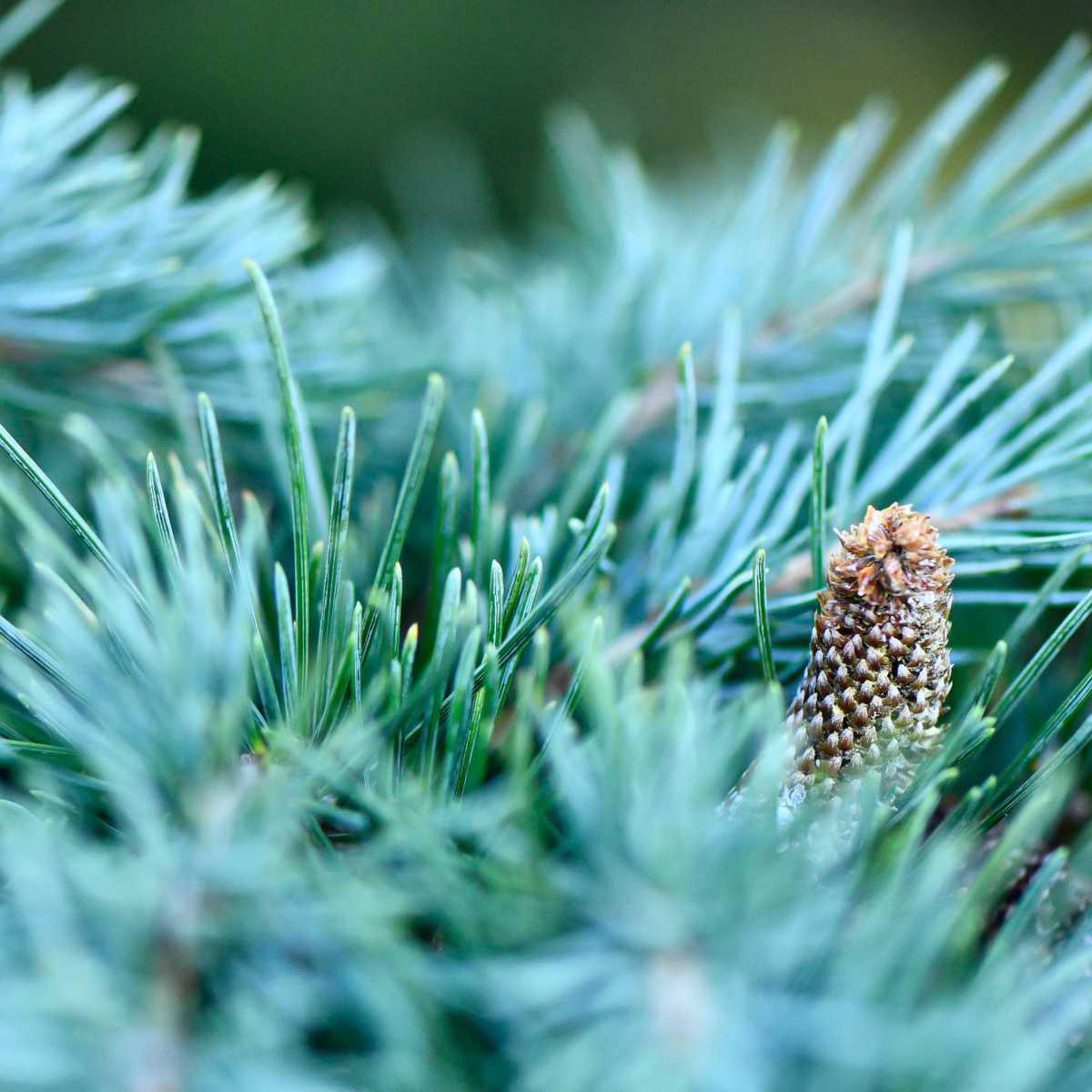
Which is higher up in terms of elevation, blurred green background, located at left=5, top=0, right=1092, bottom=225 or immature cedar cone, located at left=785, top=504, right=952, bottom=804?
blurred green background, located at left=5, top=0, right=1092, bottom=225

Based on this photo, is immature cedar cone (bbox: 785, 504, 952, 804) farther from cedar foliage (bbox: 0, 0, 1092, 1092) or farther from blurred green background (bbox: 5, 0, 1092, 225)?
blurred green background (bbox: 5, 0, 1092, 225)

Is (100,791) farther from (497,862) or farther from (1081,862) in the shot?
(1081,862)

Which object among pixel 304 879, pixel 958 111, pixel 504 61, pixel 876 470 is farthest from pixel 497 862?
pixel 504 61

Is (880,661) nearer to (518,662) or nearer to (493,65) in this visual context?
(518,662)

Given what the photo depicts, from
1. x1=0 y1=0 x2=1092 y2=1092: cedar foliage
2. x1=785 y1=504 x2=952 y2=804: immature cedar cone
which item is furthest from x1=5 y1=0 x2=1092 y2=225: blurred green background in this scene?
x1=785 y1=504 x2=952 y2=804: immature cedar cone

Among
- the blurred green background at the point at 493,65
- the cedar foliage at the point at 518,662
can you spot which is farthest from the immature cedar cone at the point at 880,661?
the blurred green background at the point at 493,65

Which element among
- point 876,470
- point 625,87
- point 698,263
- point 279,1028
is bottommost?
point 279,1028

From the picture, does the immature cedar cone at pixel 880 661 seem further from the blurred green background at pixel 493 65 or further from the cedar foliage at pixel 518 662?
the blurred green background at pixel 493 65
